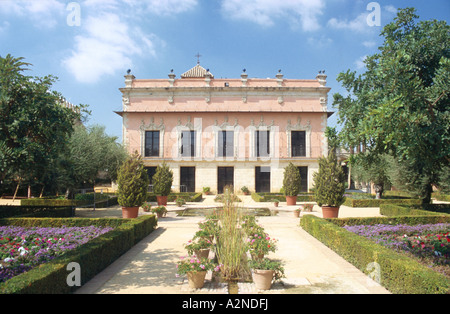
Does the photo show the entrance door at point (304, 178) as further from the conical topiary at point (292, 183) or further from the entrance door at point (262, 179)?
the conical topiary at point (292, 183)

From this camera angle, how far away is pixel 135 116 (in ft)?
88.8

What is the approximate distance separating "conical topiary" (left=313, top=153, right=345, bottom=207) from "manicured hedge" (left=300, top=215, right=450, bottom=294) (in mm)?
2858

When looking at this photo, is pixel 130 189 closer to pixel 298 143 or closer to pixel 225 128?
pixel 225 128

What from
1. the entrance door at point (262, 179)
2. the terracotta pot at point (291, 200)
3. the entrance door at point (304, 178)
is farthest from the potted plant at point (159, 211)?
the entrance door at point (304, 178)

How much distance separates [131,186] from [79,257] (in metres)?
6.62

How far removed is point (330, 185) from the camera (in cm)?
1123

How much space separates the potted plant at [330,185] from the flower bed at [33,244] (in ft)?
26.5

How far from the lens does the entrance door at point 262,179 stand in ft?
88.4

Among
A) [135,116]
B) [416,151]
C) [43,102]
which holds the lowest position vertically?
[416,151]

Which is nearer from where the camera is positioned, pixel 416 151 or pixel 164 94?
pixel 416 151

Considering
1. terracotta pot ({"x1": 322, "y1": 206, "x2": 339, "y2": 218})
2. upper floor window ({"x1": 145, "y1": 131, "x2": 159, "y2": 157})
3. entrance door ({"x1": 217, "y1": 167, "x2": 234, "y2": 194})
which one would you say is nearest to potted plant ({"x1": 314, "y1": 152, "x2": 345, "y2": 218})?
terracotta pot ({"x1": 322, "y1": 206, "x2": 339, "y2": 218})

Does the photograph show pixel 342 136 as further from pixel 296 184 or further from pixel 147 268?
pixel 296 184
